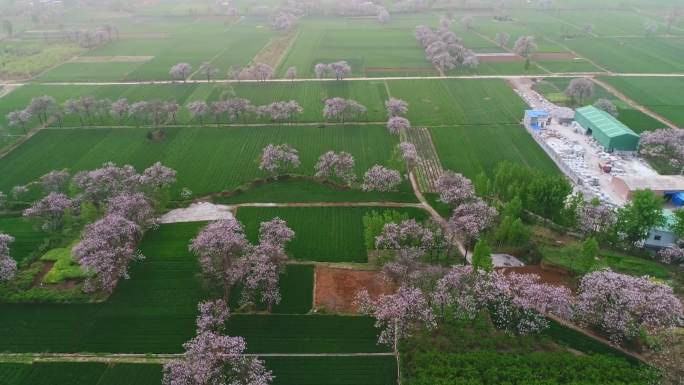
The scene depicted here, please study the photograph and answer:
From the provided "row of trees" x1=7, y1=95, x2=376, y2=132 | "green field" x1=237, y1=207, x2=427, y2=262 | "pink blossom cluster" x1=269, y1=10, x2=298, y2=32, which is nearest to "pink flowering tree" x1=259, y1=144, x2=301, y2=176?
"green field" x1=237, y1=207, x2=427, y2=262

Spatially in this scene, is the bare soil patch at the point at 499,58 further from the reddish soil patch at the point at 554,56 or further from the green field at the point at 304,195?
the green field at the point at 304,195

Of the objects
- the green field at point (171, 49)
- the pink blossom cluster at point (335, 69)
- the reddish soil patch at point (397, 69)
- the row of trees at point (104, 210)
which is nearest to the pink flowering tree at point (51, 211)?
the row of trees at point (104, 210)

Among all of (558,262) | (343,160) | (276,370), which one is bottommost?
(276,370)

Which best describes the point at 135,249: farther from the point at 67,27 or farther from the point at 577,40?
the point at 67,27

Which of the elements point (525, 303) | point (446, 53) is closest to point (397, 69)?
point (446, 53)

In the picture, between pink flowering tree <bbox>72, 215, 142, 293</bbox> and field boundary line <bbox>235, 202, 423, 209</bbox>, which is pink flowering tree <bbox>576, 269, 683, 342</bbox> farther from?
pink flowering tree <bbox>72, 215, 142, 293</bbox>

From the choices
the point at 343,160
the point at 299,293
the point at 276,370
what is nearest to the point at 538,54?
the point at 343,160

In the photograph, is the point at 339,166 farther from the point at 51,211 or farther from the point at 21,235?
the point at 21,235
